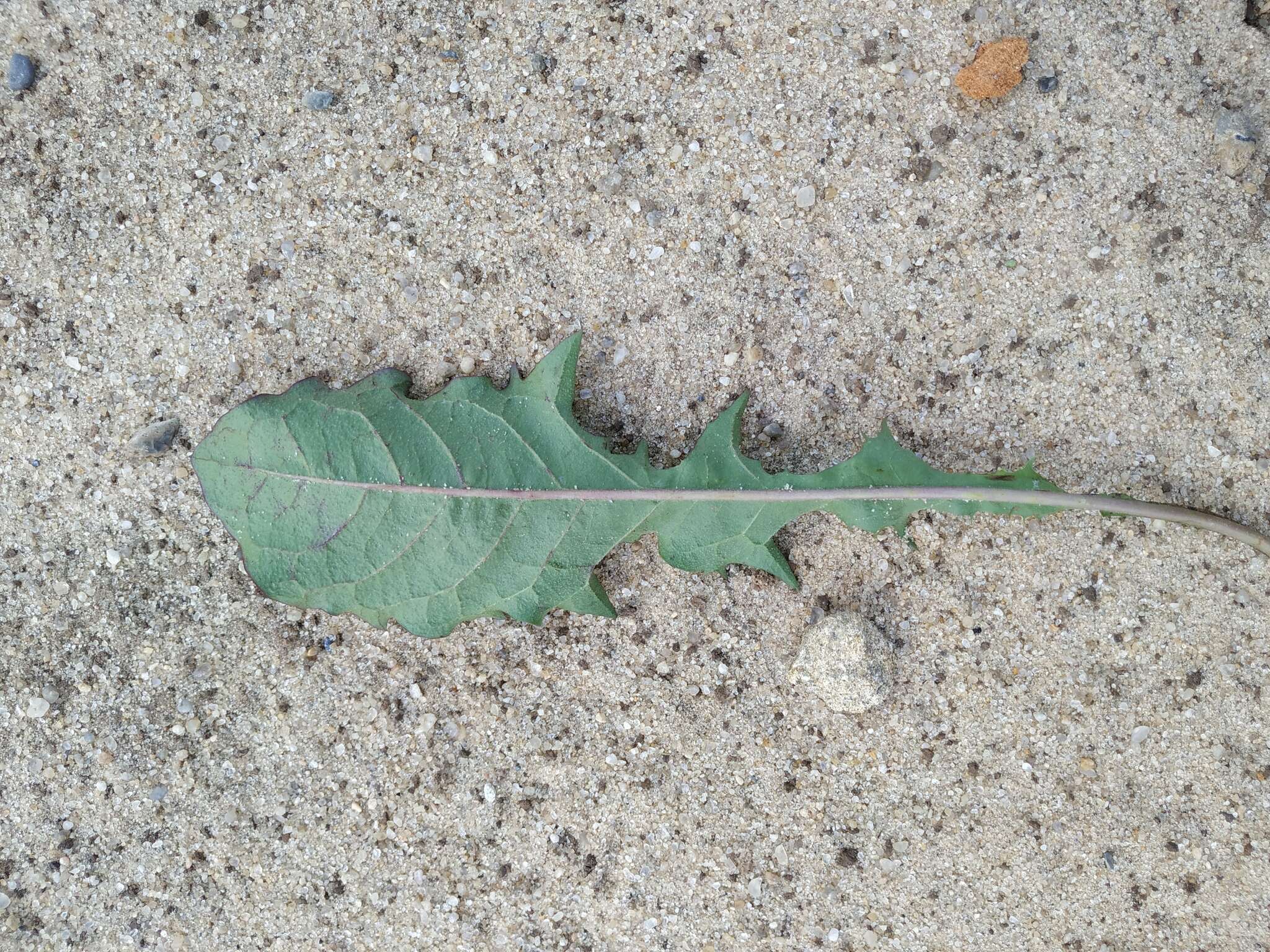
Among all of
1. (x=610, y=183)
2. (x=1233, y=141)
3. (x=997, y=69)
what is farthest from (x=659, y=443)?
(x=1233, y=141)

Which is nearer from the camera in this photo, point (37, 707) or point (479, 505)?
point (479, 505)

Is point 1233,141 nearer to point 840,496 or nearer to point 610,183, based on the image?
point 840,496

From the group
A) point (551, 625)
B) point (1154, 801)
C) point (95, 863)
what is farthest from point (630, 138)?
point (95, 863)

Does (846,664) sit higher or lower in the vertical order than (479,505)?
higher

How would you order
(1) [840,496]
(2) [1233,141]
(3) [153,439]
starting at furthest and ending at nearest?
(3) [153,439], (2) [1233,141], (1) [840,496]

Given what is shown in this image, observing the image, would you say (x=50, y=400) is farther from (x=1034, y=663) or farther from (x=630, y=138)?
(x=1034, y=663)

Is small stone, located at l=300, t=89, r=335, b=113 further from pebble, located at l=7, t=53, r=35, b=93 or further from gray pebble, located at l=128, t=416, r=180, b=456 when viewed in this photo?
gray pebble, located at l=128, t=416, r=180, b=456

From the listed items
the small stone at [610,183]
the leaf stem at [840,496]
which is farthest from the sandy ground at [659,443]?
the leaf stem at [840,496]
